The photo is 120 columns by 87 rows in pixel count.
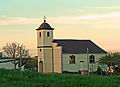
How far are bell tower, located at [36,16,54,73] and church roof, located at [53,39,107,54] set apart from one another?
1567 mm

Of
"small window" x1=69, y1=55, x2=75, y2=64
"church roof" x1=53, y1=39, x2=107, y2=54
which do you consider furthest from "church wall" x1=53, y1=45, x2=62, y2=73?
"small window" x1=69, y1=55, x2=75, y2=64

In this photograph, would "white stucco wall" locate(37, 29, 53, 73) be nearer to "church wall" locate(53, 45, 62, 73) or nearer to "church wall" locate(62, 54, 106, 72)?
"church wall" locate(53, 45, 62, 73)

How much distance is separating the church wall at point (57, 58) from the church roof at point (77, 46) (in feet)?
3.12

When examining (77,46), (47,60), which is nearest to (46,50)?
(47,60)

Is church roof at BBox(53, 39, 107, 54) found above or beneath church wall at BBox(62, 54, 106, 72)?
above

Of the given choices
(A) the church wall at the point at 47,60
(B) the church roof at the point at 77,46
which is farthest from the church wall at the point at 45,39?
(A) the church wall at the point at 47,60

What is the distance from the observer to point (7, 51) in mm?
68812

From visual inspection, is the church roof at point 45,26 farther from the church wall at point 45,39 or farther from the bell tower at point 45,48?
the church wall at point 45,39

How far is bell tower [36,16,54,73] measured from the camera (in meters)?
53.3

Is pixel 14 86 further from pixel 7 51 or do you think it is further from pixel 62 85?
pixel 7 51

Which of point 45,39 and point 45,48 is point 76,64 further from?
point 45,39

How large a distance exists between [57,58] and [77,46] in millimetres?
4803

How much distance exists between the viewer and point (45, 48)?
53.6m

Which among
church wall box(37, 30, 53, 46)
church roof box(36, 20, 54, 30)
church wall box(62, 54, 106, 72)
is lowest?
church wall box(62, 54, 106, 72)
